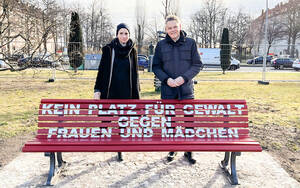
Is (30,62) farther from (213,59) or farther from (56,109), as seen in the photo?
(213,59)

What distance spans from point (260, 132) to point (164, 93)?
8.18ft

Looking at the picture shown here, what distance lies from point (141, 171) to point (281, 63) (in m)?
27.5

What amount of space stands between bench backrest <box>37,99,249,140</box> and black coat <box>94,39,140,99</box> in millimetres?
Answer: 244

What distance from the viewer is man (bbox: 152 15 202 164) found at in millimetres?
3148

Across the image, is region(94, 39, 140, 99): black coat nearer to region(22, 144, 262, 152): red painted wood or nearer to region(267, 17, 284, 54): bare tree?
region(22, 144, 262, 152): red painted wood

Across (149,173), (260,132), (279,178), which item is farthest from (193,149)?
(260,132)

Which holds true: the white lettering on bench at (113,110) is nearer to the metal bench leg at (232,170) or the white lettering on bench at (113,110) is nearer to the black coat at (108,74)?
the black coat at (108,74)

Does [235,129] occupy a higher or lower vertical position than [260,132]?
higher

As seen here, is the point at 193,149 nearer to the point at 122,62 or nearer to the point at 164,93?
the point at 164,93

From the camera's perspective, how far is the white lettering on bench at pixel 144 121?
123 inches

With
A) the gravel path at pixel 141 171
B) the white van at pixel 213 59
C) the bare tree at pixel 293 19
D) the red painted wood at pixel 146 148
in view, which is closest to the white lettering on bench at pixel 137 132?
the red painted wood at pixel 146 148

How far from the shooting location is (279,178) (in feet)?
10.1

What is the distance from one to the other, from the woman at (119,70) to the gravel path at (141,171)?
0.94 m

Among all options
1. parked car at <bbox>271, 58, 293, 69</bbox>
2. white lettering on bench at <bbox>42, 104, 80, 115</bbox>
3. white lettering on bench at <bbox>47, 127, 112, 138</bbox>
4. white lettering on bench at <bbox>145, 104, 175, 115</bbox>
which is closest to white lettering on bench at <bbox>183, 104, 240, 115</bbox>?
white lettering on bench at <bbox>145, 104, 175, 115</bbox>
